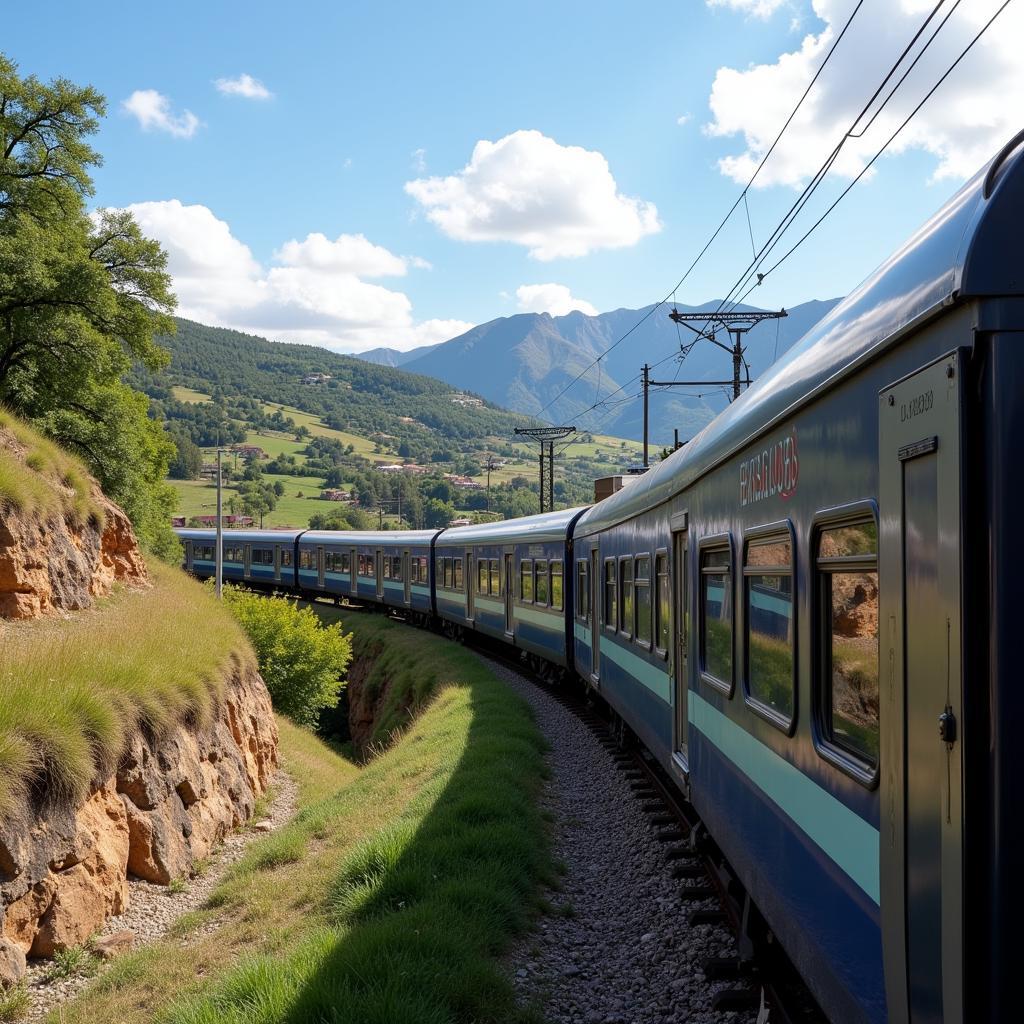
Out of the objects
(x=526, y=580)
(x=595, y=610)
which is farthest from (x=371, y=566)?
(x=595, y=610)

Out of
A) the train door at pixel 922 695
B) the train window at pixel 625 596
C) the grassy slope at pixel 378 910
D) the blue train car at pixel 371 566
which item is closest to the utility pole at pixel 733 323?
the train window at pixel 625 596

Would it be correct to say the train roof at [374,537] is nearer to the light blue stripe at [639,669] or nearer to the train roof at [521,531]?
the train roof at [521,531]

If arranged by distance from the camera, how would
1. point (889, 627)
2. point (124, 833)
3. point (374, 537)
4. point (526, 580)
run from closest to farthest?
point (889, 627) < point (124, 833) < point (526, 580) < point (374, 537)

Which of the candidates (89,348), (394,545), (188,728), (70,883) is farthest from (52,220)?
(70,883)

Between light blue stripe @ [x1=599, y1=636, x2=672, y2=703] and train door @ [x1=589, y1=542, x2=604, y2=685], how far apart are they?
31 cm

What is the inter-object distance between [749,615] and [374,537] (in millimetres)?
33623

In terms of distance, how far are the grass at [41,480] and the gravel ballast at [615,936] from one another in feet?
31.0

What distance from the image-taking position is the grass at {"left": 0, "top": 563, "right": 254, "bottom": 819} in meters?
10.1

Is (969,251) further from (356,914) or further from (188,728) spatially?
(188,728)

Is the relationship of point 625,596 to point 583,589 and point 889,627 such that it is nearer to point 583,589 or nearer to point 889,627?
point 583,589

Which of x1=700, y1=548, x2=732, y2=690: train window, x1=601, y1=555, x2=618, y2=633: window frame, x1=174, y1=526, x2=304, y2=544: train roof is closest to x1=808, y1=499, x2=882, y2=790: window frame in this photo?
x1=700, y1=548, x2=732, y2=690: train window

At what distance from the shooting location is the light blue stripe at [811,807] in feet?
11.7

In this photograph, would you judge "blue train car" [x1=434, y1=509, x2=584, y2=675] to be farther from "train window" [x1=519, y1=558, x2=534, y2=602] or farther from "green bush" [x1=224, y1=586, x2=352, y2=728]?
"green bush" [x1=224, y1=586, x2=352, y2=728]

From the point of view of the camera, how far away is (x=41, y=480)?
18312 mm
